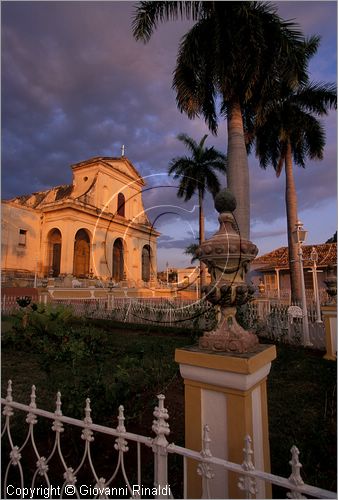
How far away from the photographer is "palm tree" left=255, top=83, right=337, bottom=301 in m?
14.1

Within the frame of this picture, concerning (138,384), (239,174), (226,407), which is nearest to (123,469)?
(226,407)

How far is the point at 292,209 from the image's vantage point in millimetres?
13953

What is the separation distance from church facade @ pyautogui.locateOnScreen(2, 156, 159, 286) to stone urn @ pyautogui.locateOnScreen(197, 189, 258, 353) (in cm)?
1821

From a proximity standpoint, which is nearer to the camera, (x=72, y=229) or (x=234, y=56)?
(x=234, y=56)

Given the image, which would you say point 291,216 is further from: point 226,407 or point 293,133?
point 226,407

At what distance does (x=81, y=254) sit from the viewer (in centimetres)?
2602

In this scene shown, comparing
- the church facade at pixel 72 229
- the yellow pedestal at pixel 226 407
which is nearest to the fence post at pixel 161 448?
the yellow pedestal at pixel 226 407

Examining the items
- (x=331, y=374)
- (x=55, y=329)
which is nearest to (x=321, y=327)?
(x=331, y=374)

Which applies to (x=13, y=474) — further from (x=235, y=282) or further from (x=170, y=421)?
(x=235, y=282)

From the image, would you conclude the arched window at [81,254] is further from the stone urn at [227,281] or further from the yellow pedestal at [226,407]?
the yellow pedestal at [226,407]

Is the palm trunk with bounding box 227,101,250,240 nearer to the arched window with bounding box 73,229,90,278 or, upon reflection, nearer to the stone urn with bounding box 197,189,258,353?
the stone urn with bounding box 197,189,258,353

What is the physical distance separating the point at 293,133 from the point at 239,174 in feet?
24.8

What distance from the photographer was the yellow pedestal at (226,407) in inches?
71.1

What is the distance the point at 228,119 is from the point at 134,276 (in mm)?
23662
